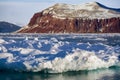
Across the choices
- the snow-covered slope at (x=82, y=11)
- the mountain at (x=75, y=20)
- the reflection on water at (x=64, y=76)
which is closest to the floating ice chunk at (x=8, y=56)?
the reflection on water at (x=64, y=76)

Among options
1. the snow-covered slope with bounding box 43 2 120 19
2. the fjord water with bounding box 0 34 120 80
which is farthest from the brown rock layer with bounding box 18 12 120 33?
the fjord water with bounding box 0 34 120 80

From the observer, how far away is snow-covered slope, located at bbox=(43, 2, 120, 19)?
15875 centimetres

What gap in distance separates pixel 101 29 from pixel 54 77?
12747 centimetres

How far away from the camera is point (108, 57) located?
23312 millimetres

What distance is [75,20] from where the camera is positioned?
15200cm

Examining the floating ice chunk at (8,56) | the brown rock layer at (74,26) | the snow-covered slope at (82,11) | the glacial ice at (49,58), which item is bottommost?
the brown rock layer at (74,26)

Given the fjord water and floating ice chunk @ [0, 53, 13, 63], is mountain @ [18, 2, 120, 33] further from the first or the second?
floating ice chunk @ [0, 53, 13, 63]

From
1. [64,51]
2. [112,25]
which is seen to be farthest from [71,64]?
[112,25]

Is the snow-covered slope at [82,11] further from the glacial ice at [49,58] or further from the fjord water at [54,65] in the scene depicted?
the fjord water at [54,65]

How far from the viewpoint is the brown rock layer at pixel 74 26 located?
14538 cm

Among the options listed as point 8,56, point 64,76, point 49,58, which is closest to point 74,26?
point 49,58

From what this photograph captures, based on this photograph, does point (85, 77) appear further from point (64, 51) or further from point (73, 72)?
point (64, 51)

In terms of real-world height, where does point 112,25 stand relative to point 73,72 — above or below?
below

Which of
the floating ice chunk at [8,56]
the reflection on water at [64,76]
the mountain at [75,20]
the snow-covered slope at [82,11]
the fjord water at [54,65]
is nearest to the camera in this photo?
the reflection on water at [64,76]
